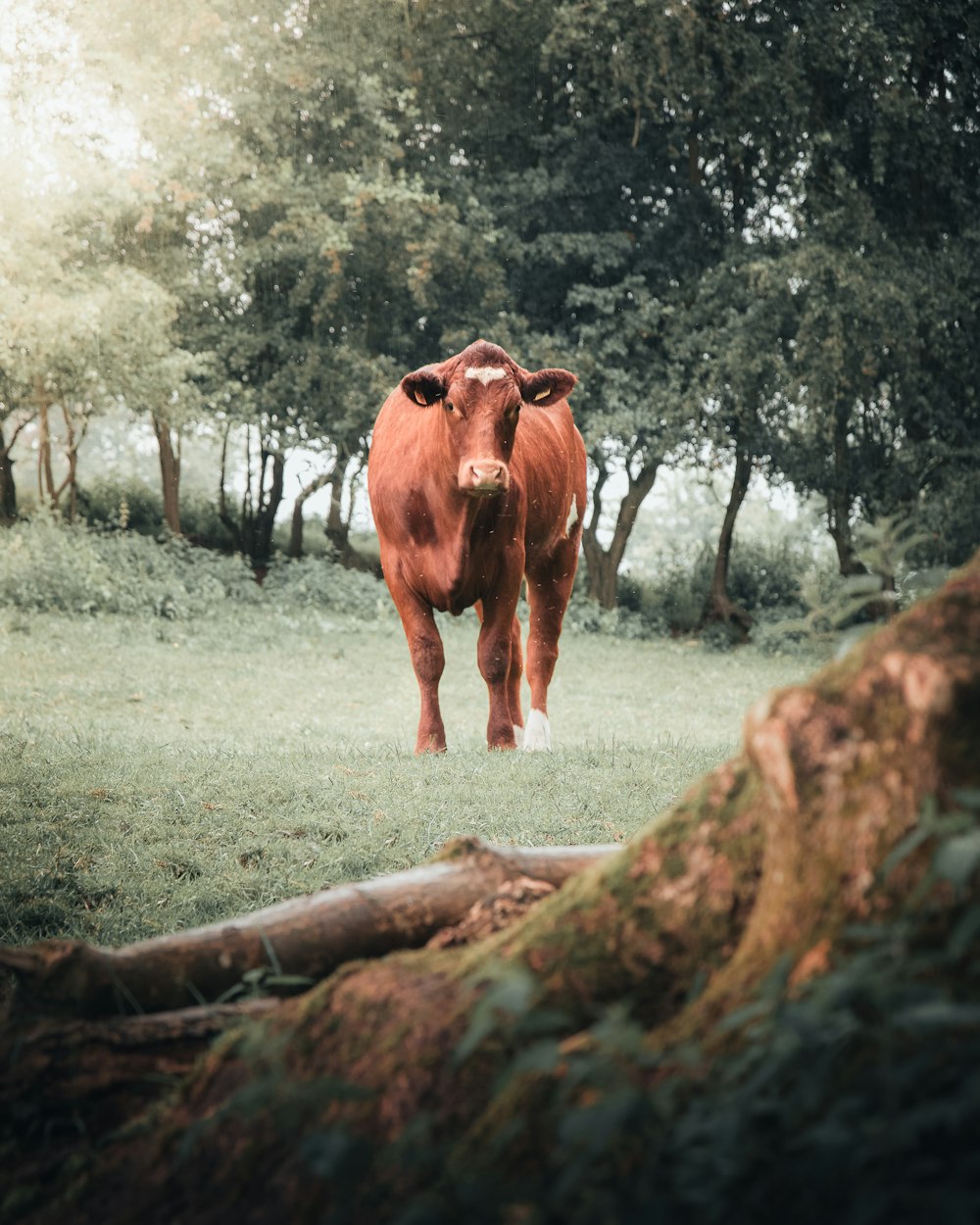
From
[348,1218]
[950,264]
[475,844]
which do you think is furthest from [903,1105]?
[950,264]

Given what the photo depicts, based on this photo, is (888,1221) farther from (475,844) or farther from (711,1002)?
(475,844)

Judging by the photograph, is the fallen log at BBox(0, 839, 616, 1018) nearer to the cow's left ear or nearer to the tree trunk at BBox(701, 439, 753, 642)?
the cow's left ear

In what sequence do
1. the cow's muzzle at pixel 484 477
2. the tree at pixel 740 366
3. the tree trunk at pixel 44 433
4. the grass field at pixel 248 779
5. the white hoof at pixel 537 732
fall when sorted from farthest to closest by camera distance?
1. the tree at pixel 740 366
2. the tree trunk at pixel 44 433
3. the white hoof at pixel 537 732
4. the cow's muzzle at pixel 484 477
5. the grass field at pixel 248 779

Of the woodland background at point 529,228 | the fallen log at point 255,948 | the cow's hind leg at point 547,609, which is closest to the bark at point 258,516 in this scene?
the woodland background at point 529,228

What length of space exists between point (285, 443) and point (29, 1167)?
1989cm

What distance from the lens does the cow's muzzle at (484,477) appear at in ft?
22.4

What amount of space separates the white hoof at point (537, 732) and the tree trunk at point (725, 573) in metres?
14.3

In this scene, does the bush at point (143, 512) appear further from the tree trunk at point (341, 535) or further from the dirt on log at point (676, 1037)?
the dirt on log at point (676, 1037)

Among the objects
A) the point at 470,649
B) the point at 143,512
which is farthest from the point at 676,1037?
the point at 143,512

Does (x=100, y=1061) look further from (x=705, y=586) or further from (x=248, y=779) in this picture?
(x=705, y=586)

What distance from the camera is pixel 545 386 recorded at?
8000mm

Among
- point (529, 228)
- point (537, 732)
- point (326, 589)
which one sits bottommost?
point (537, 732)

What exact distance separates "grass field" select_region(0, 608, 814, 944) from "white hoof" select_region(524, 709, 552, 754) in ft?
1.03

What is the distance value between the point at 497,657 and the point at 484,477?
5.68 ft
